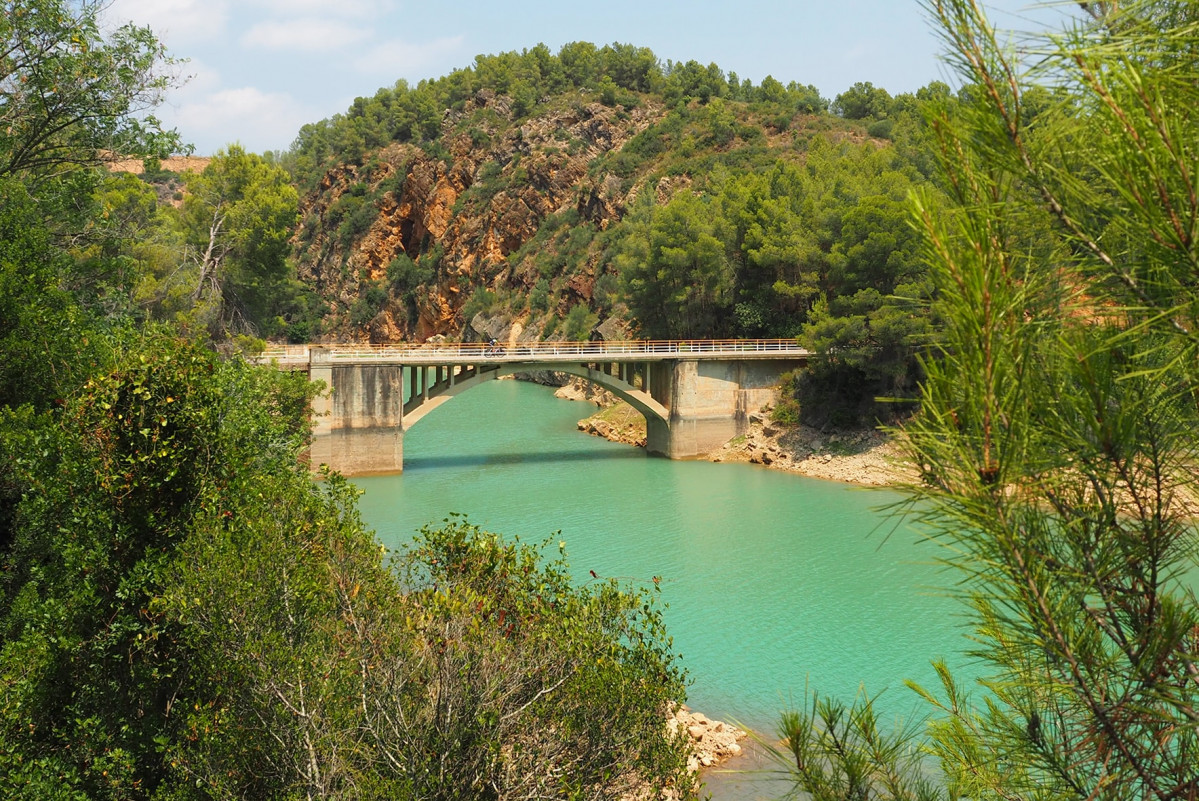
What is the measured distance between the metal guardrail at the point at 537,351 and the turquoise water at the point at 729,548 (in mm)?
3098

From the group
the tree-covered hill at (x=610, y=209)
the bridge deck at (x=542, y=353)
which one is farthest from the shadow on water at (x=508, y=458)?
the tree-covered hill at (x=610, y=209)

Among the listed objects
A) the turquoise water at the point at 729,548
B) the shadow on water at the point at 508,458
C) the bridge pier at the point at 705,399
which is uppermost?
the bridge pier at the point at 705,399

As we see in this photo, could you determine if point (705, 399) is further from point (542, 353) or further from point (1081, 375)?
point (1081, 375)

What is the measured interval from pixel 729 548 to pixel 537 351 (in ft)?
41.5

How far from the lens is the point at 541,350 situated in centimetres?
2955

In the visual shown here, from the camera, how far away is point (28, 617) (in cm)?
622

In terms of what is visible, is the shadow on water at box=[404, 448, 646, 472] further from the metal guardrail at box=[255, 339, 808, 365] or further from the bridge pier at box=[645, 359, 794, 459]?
the metal guardrail at box=[255, 339, 808, 365]

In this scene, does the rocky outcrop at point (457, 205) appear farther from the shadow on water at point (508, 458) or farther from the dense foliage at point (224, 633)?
the dense foliage at point (224, 633)

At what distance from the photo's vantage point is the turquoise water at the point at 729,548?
12125 mm

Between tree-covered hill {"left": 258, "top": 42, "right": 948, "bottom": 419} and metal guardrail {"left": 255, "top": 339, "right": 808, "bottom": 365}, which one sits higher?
tree-covered hill {"left": 258, "top": 42, "right": 948, "bottom": 419}

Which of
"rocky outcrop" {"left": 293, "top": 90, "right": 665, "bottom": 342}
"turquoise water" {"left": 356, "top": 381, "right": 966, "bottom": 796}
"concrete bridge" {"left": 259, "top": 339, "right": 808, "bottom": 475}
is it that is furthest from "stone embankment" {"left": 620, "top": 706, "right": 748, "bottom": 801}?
"rocky outcrop" {"left": 293, "top": 90, "right": 665, "bottom": 342}

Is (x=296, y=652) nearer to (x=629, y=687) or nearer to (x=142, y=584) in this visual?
(x=142, y=584)

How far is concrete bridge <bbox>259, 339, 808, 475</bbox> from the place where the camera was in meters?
25.6

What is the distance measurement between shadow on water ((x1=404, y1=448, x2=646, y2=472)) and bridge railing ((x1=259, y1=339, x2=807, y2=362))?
305 cm
